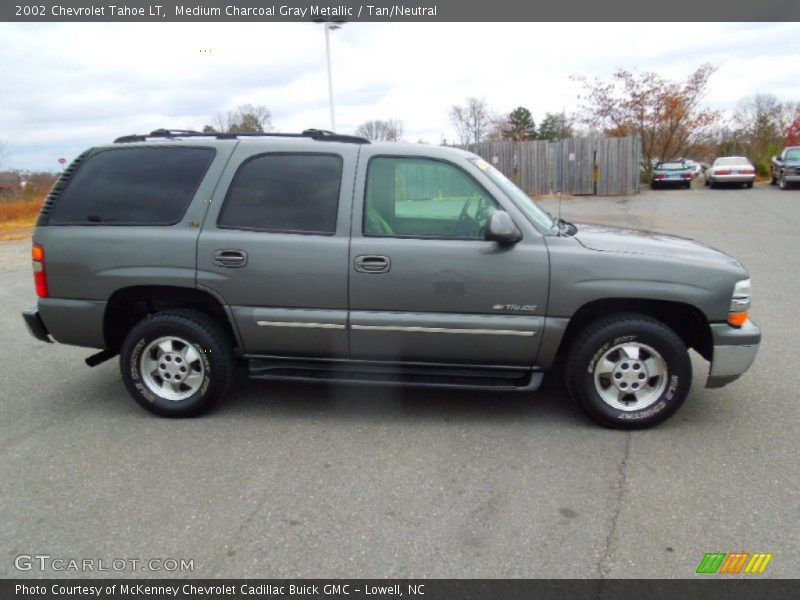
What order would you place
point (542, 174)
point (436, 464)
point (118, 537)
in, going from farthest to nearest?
point (542, 174), point (436, 464), point (118, 537)

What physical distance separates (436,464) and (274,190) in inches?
83.5

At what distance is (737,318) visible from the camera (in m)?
3.79

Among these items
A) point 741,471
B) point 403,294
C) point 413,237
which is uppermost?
point 413,237

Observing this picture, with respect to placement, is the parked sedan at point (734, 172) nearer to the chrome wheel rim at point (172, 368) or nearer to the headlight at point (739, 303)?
the headlight at point (739, 303)

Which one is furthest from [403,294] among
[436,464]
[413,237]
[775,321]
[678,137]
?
[678,137]

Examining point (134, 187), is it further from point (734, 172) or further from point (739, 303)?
point (734, 172)

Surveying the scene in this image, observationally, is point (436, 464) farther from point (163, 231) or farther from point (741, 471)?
point (163, 231)

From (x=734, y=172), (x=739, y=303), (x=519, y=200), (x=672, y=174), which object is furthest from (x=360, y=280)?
(x=734, y=172)

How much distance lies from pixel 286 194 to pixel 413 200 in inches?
34.5

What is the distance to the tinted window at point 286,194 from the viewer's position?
3.99 m

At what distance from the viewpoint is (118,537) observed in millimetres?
2861

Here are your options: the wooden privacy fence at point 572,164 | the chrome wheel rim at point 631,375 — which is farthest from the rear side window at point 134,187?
the wooden privacy fence at point 572,164

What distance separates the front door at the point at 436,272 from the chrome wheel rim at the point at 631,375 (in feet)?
1.59
